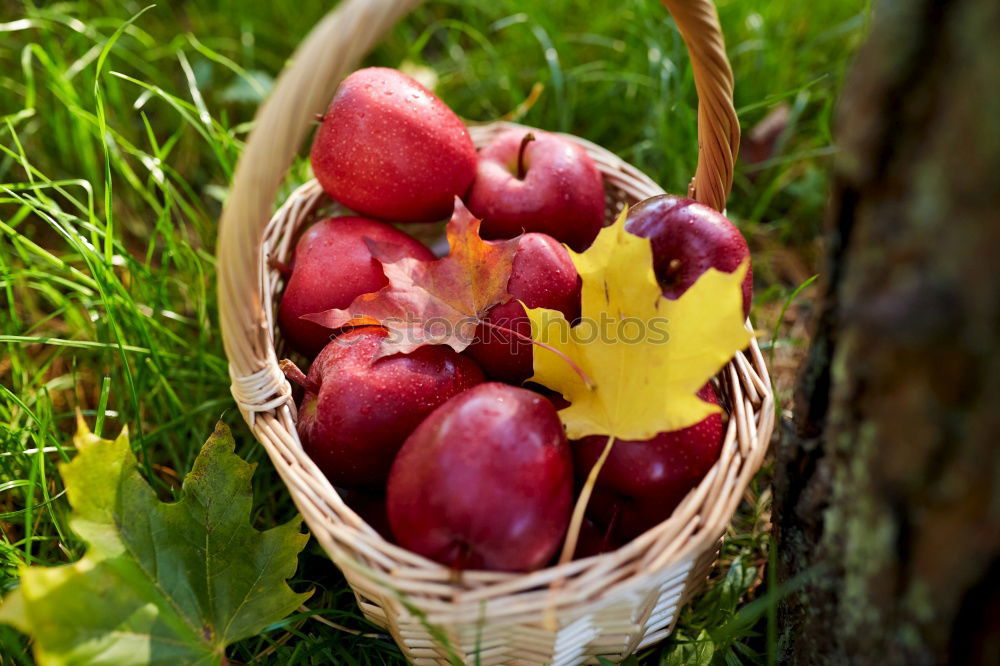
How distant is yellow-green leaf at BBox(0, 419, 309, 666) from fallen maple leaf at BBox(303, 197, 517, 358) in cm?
27

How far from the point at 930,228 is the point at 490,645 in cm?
65

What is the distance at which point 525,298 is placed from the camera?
1104 mm

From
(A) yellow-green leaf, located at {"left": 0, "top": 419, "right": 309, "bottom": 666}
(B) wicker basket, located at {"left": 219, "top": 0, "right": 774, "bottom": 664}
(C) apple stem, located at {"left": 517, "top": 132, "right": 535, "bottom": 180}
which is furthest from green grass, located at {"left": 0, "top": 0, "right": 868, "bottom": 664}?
(C) apple stem, located at {"left": 517, "top": 132, "right": 535, "bottom": 180}

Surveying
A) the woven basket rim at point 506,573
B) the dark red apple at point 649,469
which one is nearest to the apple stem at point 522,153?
the woven basket rim at point 506,573

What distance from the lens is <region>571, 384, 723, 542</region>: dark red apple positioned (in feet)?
3.13

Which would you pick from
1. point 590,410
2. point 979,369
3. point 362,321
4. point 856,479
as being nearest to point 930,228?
point 979,369

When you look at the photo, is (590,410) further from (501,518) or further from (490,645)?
(490,645)

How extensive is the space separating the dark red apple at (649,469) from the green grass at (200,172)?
21cm

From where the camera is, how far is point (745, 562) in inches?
46.8

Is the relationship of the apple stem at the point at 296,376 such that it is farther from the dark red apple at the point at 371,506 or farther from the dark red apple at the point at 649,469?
the dark red apple at the point at 649,469

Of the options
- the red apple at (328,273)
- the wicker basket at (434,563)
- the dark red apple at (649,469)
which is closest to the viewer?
the wicker basket at (434,563)

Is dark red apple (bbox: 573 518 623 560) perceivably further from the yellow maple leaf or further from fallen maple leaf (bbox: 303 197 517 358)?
fallen maple leaf (bbox: 303 197 517 358)

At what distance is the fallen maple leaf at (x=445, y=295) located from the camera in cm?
109

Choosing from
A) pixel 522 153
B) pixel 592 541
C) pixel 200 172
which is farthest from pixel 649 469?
pixel 200 172
